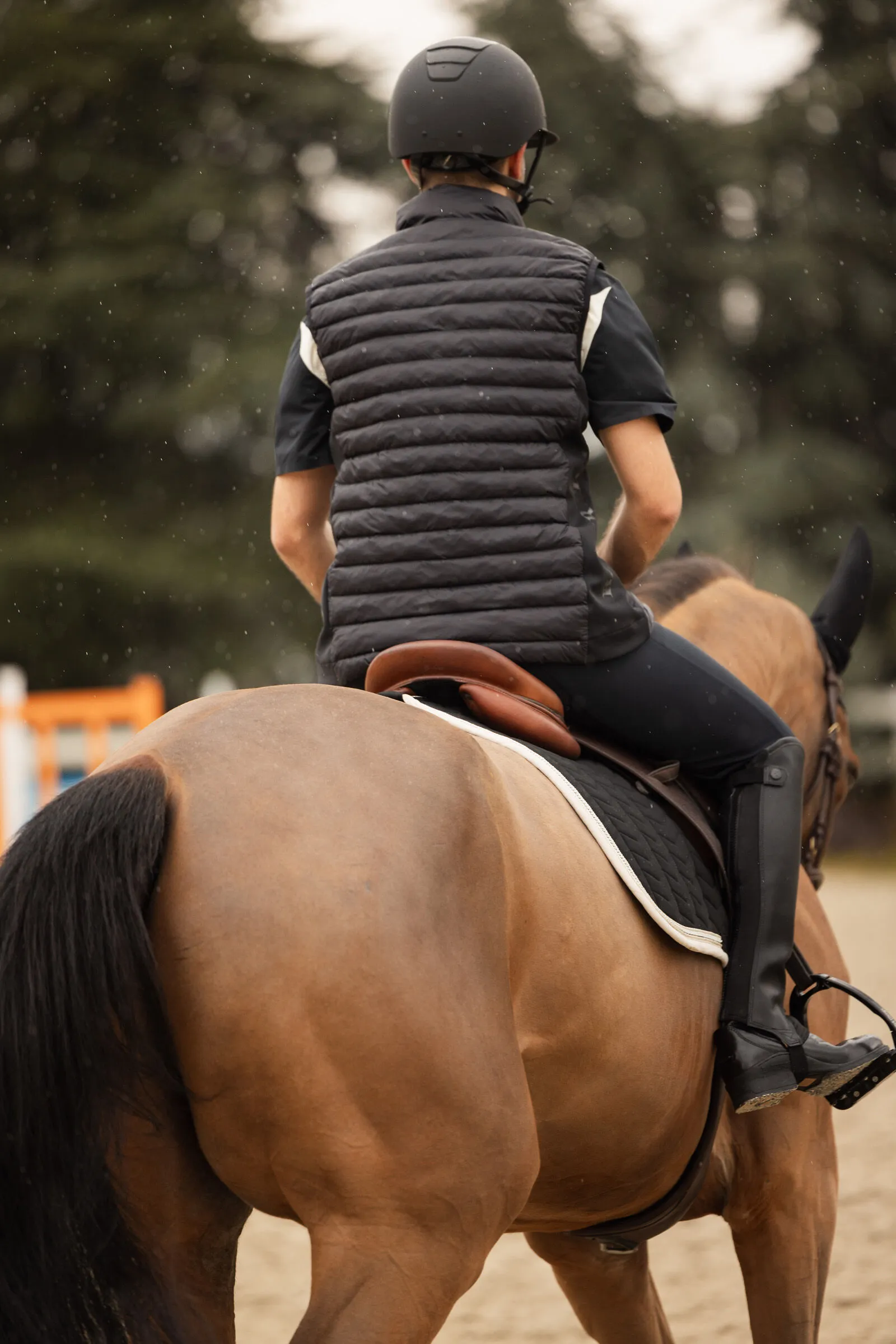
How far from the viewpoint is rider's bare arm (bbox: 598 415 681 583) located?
9.72 ft

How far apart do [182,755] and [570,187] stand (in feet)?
73.5

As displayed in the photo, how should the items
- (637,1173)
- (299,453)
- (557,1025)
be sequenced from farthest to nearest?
(299,453) < (637,1173) < (557,1025)

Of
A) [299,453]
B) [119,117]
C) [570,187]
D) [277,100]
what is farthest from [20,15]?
[299,453]

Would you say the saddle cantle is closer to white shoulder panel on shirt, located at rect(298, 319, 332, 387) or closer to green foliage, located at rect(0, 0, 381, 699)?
white shoulder panel on shirt, located at rect(298, 319, 332, 387)

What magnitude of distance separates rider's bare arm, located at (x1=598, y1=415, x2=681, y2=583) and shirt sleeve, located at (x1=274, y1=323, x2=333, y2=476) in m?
0.57

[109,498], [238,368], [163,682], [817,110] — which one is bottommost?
[163,682]

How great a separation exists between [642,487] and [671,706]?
43cm

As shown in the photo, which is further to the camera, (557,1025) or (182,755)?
(557,1025)

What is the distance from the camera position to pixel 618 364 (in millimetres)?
2873

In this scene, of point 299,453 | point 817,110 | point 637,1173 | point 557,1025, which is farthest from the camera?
point 817,110

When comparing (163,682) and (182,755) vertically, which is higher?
(182,755)

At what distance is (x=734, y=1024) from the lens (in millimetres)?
2936

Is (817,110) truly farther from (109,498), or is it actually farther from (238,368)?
(109,498)

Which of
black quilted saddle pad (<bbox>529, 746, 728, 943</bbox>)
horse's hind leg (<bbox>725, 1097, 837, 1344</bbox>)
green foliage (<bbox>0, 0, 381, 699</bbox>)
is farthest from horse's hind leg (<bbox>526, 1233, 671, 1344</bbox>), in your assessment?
green foliage (<bbox>0, 0, 381, 699</bbox>)
